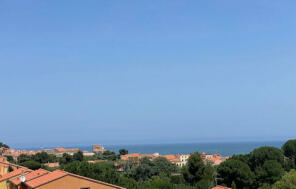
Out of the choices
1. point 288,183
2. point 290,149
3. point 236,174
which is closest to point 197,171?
point 236,174

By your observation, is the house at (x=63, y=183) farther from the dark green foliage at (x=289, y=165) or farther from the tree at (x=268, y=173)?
the dark green foliage at (x=289, y=165)

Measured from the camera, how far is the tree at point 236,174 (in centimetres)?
3753

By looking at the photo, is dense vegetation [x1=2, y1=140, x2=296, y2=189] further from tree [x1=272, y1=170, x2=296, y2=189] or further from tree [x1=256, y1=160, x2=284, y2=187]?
tree [x1=272, y1=170, x2=296, y2=189]

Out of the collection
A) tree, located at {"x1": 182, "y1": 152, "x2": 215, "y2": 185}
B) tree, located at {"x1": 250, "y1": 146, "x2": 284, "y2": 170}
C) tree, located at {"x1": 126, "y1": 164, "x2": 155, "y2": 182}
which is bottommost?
tree, located at {"x1": 126, "y1": 164, "x2": 155, "y2": 182}

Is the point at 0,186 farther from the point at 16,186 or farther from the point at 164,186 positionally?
the point at 164,186

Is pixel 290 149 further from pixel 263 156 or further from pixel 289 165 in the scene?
pixel 263 156

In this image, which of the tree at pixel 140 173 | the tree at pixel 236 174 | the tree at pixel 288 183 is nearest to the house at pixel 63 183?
the tree at pixel 288 183

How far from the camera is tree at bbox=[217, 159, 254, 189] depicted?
3753 cm

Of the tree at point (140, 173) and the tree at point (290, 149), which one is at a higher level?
the tree at point (290, 149)

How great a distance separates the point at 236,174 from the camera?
38.0 meters

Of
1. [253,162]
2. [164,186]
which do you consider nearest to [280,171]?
[253,162]

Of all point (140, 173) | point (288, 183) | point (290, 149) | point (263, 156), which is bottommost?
point (140, 173)

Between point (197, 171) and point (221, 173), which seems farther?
point (197, 171)

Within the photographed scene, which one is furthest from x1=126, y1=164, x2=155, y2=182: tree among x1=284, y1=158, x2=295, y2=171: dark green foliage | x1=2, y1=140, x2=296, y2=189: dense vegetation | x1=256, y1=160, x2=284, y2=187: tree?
x1=284, y1=158, x2=295, y2=171: dark green foliage
